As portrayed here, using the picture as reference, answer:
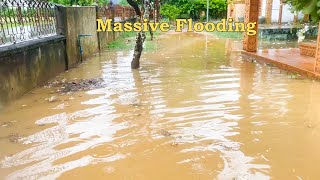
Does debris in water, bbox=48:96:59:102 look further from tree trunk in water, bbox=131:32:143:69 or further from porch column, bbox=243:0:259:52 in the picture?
porch column, bbox=243:0:259:52

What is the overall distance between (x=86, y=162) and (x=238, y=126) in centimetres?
232

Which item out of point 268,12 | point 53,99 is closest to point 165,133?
point 53,99

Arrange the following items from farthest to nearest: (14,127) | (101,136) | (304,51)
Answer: (304,51), (14,127), (101,136)

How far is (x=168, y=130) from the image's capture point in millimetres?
4730

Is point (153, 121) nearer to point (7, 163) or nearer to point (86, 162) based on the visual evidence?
point (86, 162)

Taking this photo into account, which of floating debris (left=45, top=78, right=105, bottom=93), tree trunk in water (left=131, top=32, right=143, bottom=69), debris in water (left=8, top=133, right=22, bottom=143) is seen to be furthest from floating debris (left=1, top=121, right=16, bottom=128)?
tree trunk in water (left=131, top=32, right=143, bottom=69)

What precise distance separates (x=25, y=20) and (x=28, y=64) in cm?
97

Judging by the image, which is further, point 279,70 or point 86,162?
point 279,70

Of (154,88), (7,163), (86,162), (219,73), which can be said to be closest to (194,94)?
(154,88)

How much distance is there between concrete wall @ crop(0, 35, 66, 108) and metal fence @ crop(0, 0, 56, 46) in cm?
19

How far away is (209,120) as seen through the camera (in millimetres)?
5094

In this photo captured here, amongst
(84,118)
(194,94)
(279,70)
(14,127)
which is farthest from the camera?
(279,70)

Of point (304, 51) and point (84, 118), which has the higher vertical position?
point (304, 51)

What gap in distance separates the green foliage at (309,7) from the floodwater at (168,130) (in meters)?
1.97
